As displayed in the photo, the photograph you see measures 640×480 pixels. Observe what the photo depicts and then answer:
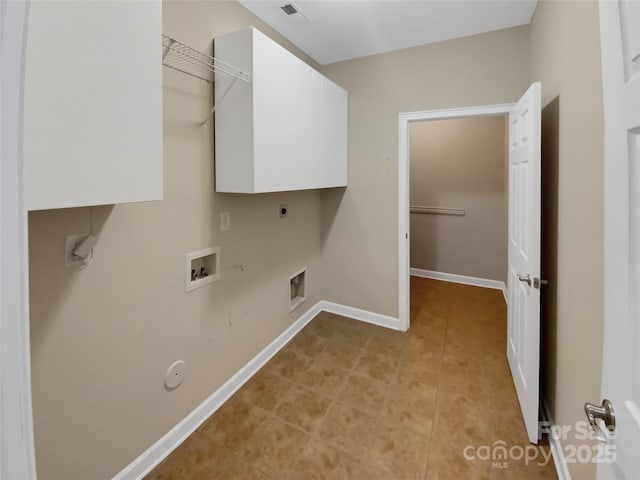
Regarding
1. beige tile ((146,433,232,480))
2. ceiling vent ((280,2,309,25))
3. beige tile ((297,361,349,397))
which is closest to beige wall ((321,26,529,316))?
ceiling vent ((280,2,309,25))

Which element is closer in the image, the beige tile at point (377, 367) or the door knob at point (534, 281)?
the door knob at point (534, 281)

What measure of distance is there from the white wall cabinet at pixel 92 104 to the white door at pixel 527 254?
1782 millimetres

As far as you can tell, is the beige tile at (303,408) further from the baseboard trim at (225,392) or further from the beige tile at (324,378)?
the baseboard trim at (225,392)

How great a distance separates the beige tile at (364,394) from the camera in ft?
6.52

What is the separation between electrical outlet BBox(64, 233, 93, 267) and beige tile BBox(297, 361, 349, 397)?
159 centimetres

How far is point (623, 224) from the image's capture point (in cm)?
58

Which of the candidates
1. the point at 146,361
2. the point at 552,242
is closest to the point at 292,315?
the point at 146,361

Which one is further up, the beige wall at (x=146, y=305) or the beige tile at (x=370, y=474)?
the beige wall at (x=146, y=305)

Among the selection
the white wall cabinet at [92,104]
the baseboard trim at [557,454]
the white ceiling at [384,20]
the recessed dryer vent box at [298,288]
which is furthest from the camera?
the recessed dryer vent box at [298,288]

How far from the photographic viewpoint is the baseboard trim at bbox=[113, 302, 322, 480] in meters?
1.52

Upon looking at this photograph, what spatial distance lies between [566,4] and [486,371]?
7.40ft

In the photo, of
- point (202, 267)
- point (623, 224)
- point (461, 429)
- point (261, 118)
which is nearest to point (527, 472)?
point (461, 429)

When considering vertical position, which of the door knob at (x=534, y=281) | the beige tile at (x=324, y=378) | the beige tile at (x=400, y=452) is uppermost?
the door knob at (x=534, y=281)

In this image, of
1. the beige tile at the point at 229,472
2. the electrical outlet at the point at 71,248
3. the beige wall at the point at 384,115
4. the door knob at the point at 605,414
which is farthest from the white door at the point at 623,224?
the beige wall at the point at 384,115
